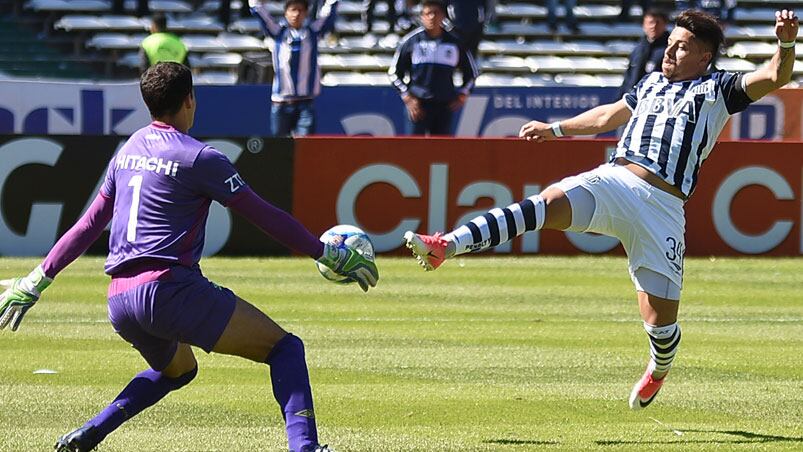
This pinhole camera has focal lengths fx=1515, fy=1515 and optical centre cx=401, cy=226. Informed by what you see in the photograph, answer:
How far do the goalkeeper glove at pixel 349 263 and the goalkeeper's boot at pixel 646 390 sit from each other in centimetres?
225

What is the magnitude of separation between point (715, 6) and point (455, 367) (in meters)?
20.2

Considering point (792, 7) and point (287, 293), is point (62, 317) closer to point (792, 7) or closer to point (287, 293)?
point (287, 293)

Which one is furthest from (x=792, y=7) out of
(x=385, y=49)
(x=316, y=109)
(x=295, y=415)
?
(x=295, y=415)

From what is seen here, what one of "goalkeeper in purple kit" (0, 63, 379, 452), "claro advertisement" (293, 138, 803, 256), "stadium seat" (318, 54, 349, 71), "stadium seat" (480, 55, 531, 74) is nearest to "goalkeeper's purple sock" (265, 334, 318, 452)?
"goalkeeper in purple kit" (0, 63, 379, 452)

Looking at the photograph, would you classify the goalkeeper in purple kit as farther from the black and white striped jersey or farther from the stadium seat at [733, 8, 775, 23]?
the stadium seat at [733, 8, 775, 23]

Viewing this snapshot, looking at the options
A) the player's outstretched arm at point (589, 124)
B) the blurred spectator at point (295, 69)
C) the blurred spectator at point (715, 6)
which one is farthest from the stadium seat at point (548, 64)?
the player's outstretched arm at point (589, 124)

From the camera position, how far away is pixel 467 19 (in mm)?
24078

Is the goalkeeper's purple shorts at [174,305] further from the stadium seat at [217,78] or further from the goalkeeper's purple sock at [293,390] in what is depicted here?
the stadium seat at [217,78]

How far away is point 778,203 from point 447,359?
7329 mm

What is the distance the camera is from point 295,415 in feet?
20.9

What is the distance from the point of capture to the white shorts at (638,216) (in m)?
7.79

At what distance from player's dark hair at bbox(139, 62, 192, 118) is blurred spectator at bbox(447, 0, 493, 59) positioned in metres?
17.6

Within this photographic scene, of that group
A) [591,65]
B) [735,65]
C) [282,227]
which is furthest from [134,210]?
[735,65]

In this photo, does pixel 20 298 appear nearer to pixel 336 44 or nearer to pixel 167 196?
pixel 167 196
